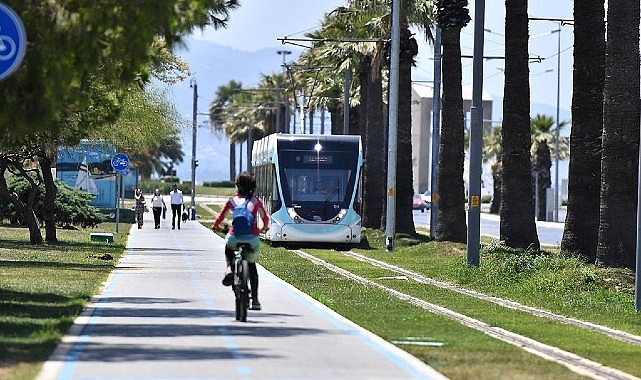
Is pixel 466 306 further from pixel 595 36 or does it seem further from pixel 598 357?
pixel 595 36

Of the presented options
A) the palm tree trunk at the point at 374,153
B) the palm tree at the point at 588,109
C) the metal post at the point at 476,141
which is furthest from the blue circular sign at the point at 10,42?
the palm tree trunk at the point at 374,153

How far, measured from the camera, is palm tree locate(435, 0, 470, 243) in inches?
1794

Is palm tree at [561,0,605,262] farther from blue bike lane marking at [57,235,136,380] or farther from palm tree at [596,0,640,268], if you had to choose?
blue bike lane marking at [57,235,136,380]

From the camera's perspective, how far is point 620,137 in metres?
29.4

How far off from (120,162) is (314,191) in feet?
24.6

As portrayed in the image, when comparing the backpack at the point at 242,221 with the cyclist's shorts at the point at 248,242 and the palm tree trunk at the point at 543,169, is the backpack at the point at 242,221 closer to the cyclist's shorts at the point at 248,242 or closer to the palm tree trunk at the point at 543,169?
the cyclist's shorts at the point at 248,242

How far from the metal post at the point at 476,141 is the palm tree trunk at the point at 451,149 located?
33.0ft

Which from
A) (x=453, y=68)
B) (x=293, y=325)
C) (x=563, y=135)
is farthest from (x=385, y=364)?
(x=563, y=135)

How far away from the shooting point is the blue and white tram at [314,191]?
157 ft

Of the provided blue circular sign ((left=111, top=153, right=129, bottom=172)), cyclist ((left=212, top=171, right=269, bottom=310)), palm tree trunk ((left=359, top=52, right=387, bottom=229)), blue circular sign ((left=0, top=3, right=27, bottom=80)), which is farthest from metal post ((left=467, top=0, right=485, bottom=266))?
palm tree trunk ((left=359, top=52, right=387, bottom=229))

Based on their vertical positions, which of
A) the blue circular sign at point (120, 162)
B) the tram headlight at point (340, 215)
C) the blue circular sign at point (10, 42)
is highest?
the blue circular sign at point (10, 42)

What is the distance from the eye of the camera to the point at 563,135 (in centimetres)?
11819

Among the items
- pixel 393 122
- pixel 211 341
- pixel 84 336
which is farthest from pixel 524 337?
pixel 393 122

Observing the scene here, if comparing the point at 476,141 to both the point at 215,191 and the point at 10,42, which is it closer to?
the point at 10,42
